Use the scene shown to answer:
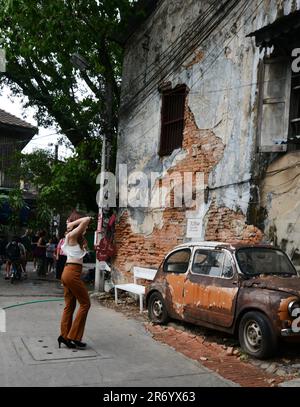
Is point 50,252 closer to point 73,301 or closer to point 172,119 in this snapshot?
point 172,119

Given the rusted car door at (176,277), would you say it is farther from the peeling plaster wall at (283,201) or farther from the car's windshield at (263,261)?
the peeling plaster wall at (283,201)

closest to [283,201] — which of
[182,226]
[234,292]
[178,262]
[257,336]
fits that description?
[178,262]

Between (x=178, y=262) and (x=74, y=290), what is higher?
(x=178, y=262)

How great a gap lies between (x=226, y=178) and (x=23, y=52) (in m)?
6.88

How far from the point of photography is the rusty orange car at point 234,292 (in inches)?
261

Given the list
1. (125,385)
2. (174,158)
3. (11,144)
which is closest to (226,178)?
(174,158)

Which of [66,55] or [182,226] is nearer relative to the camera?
[182,226]

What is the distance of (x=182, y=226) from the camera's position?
1138cm

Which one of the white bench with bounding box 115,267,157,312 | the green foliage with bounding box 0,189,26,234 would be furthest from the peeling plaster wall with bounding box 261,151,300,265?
the green foliage with bounding box 0,189,26,234

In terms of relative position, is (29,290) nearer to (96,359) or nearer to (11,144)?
(96,359)

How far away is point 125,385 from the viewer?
18.3 feet

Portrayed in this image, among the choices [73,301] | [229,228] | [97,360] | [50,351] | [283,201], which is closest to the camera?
[97,360]

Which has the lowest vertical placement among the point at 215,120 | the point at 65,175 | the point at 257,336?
the point at 257,336

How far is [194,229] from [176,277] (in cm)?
223
